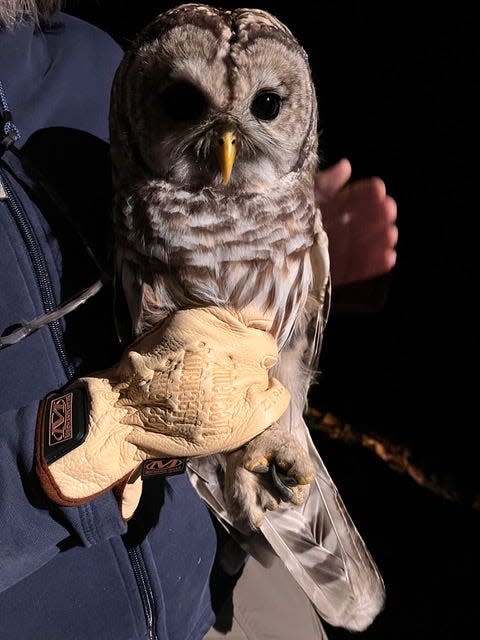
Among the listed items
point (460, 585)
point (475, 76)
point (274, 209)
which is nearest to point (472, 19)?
point (475, 76)

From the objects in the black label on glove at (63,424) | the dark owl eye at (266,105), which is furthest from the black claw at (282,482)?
the dark owl eye at (266,105)

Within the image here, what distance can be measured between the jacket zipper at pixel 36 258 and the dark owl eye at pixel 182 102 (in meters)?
0.36

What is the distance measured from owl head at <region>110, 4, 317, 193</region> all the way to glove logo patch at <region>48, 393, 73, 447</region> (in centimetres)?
53

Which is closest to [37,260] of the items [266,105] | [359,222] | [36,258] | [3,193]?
[36,258]

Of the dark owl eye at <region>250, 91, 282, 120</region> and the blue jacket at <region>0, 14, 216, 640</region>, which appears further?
the dark owl eye at <region>250, 91, 282, 120</region>

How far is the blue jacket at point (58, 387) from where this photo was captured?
3.49 feet

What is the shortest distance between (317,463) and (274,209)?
75cm

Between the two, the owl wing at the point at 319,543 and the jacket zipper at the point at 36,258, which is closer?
the jacket zipper at the point at 36,258

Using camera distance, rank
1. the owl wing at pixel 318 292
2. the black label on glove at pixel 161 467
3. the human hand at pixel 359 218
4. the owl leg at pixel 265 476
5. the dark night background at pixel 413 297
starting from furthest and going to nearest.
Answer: the dark night background at pixel 413 297, the human hand at pixel 359 218, the owl wing at pixel 318 292, the owl leg at pixel 265 476, the black label on glove at pixel 161 467

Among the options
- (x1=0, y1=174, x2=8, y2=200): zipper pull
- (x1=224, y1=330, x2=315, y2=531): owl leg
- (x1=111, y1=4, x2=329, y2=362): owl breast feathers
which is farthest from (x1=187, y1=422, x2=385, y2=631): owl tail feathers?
(x1=0, y1=174, x2=8, y2=200): zipper pull

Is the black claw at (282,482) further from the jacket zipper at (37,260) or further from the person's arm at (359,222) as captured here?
the person's arm at (359,222)

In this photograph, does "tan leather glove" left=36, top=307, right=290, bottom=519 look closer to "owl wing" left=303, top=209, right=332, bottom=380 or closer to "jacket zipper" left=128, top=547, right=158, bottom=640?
"jacket zipper" left=128, top=547, right=158, bottom=640

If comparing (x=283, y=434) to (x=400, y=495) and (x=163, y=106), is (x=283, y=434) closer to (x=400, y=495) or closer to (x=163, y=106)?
(x=163, y=106)

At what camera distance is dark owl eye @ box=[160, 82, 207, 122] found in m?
1.28
